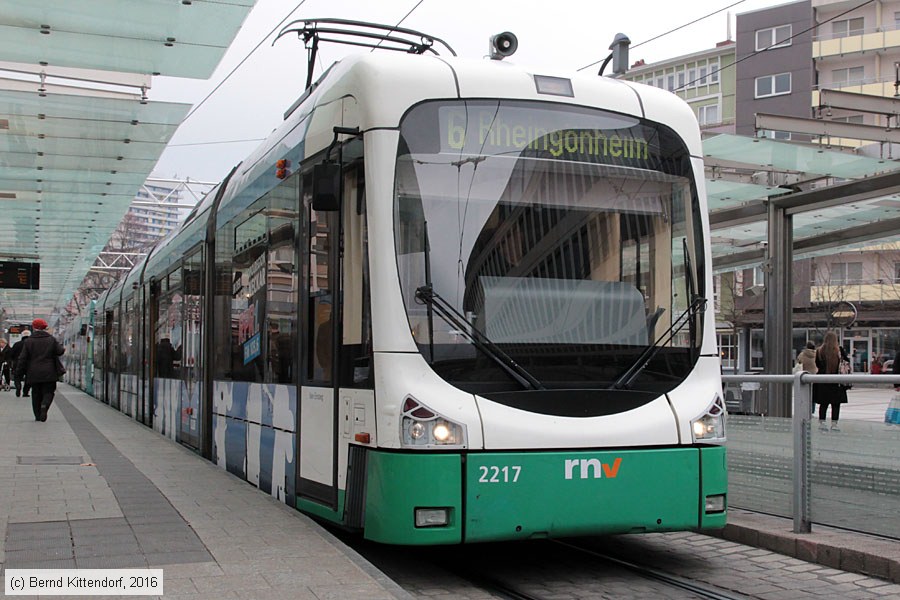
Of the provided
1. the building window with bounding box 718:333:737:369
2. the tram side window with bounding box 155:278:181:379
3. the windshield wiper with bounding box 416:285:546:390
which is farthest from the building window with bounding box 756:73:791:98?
the windshield wiper with bounding box 416:285:546:390

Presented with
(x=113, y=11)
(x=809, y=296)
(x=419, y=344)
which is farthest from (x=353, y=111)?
(x=809, y=296)

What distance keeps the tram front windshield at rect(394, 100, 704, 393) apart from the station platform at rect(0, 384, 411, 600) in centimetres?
136

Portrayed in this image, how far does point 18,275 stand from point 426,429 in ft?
78.1

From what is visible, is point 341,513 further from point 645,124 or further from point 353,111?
point 645,124

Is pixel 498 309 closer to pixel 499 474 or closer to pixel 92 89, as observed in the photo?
pixel 499 474

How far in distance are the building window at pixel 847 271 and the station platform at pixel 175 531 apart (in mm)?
47284

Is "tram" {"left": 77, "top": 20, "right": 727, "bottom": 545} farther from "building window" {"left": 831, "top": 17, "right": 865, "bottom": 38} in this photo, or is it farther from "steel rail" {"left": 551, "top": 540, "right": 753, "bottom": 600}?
"building window" {"left": 831, "top": 17, "right": 865, "bottom": 38}

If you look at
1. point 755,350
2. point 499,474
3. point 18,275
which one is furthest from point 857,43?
point 499,474

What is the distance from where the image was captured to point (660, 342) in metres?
6.54

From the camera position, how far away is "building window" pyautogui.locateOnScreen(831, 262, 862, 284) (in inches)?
2061

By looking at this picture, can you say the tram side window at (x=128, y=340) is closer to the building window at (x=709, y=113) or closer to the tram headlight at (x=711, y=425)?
the tram headlight at (x=711, y=425)

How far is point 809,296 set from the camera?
49.3m

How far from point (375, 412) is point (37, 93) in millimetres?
9551

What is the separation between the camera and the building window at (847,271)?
52344mm
